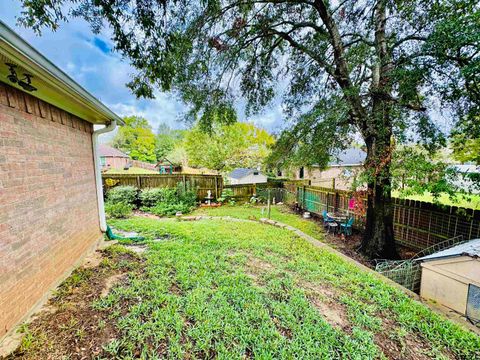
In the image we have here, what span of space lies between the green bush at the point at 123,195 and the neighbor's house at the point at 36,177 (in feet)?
21.6

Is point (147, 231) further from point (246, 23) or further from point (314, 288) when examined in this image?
point (246, 23)

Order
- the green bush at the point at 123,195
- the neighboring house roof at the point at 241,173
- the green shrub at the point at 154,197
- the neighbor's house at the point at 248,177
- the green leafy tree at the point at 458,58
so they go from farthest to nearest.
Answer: the neighboring house roof at the point at 241,173 → the neighbor's house at the point at 248,177 → the green shrub at the point at 154,197 → the green bush at the point at 123,195 → the green leafy tree at the point at 458,58

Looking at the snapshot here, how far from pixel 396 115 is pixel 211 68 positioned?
4352 millimetres

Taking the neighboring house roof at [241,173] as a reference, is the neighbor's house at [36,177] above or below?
above

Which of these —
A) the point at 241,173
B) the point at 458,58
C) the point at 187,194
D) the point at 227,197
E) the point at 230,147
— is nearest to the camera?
the point at 458,58

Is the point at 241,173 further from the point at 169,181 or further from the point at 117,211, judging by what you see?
the point at 117,211

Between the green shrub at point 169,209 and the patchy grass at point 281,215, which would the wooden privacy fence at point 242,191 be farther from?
the green shrub at point 169,209

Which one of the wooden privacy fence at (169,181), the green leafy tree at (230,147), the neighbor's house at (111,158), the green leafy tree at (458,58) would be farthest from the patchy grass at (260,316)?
the neighbor's house at (111,158)

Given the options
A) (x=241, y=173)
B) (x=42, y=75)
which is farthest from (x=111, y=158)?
(x=42, y=75)

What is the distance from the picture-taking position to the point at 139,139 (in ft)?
124

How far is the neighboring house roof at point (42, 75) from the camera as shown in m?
1.43

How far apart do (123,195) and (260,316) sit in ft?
30.3

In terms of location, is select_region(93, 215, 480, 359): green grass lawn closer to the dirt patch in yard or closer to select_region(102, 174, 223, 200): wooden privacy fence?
the dirt patch in yard

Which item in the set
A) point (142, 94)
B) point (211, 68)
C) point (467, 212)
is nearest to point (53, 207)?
→ point (142, 94)
